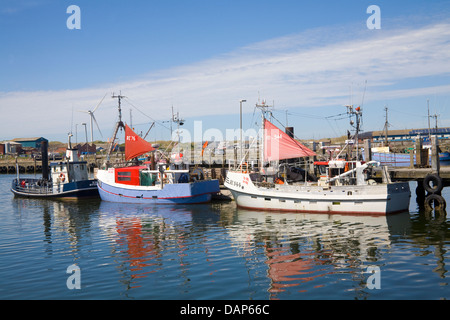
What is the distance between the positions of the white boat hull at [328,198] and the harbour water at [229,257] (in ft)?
2.96

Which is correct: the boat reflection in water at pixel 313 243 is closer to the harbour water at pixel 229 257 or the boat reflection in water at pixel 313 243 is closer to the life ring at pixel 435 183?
the harbour water at pixel 229 257

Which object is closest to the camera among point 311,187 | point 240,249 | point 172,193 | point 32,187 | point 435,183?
point 240,249

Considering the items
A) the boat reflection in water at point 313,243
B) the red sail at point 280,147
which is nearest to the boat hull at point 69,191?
the boat reflection in water at point 313,243

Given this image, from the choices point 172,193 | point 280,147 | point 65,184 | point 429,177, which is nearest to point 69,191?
point 65,184

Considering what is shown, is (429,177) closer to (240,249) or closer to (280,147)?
(280,147)

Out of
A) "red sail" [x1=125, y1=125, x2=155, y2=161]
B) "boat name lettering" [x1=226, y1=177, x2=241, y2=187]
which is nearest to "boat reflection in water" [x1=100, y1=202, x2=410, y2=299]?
"boat name lettering" [x1=226, y1=177, x2=241, y2=187]

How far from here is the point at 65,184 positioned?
48250 millimetres

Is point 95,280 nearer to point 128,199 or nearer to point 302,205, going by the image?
point 302,205

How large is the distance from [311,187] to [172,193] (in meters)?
14.8

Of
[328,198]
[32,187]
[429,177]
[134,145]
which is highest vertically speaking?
[134,145]

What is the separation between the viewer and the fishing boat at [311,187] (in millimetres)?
29734

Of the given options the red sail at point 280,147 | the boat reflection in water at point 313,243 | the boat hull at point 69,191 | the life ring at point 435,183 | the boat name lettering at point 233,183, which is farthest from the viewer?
the boat hull at point 69,191

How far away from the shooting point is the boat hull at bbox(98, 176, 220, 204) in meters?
39.5

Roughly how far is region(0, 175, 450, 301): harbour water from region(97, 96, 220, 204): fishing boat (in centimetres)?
653
